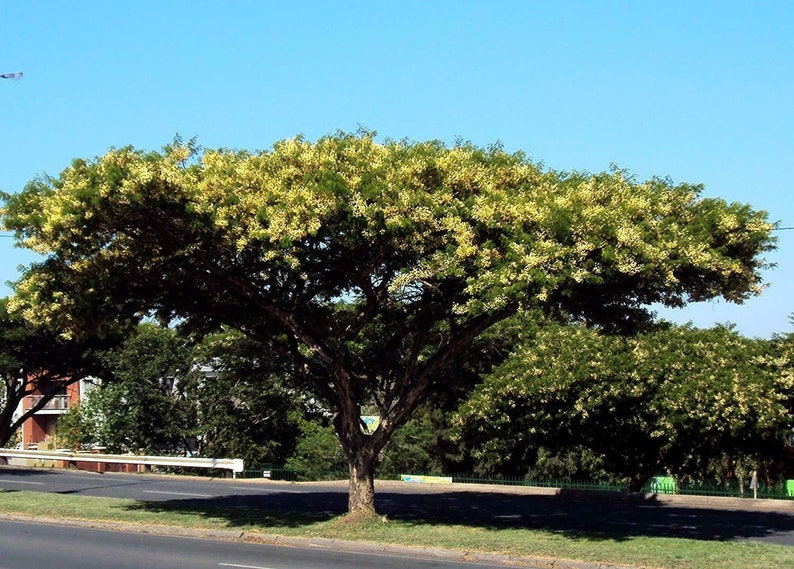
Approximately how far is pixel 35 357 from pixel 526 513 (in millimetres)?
27312

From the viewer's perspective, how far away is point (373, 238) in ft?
51.6

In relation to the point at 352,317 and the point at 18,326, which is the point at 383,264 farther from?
the point at 18,326

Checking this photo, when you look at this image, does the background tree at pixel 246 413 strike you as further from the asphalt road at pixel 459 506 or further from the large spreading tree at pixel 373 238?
the large spreading tree at pixel 373 238

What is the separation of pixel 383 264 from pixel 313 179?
7.32 ft

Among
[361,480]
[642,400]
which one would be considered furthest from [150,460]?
[642,400]

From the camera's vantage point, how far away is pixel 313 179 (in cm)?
1579

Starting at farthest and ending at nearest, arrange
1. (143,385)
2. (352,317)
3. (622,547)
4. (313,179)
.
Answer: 1. (143,385)
2. (352,317)
3. (313,179)
4. (622,547)

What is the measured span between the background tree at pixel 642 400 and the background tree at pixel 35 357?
64.5ft

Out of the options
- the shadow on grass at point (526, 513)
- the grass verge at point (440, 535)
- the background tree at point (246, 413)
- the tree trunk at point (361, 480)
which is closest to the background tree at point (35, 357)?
the background tree at point (246, 413)

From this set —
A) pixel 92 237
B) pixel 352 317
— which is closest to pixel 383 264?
pixel 352 317

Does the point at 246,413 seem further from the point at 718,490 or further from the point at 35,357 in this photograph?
the point at 718,490

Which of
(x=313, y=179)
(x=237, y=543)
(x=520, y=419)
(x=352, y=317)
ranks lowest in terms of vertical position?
(x=237, y=543)

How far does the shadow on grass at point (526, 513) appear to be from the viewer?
18.1 m

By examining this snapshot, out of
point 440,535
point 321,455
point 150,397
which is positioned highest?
point 150,397
